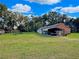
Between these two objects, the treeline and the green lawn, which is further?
the treeline

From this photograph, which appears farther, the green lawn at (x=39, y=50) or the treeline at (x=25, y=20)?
the treeline at (x=25, y=20)

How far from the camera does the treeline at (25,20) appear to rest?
95.6 m

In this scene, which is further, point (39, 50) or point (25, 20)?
point (25, 20)

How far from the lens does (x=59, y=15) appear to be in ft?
396

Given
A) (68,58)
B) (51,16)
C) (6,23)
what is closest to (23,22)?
(6,23)

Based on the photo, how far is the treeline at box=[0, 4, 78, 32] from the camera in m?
95.6

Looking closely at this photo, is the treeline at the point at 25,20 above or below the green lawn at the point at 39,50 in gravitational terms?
above

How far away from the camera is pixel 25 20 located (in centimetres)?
10750

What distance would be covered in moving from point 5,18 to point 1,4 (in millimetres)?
7759

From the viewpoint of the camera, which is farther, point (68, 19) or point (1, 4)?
point (68, 19)

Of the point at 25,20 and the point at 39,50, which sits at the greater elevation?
the point at 25,20

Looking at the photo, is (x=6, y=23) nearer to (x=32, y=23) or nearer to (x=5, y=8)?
(x=5, y=8)

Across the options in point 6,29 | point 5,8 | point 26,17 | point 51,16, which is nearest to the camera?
point 6,29

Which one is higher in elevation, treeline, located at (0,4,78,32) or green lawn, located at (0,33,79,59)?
treeline, located at (0,4,78,32)
